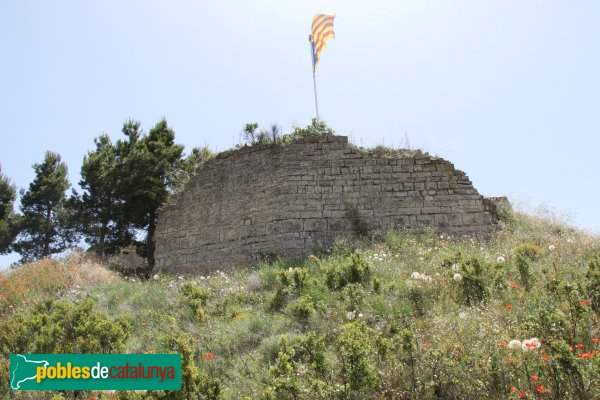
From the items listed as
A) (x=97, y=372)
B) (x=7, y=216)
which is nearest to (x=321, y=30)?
(x=97, y=372)

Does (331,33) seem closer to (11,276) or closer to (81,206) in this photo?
(11,276)

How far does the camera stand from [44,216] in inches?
746

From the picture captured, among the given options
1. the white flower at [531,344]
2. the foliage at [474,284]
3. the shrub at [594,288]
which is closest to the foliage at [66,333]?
the white flower at [531,344]

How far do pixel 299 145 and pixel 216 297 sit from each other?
398cm

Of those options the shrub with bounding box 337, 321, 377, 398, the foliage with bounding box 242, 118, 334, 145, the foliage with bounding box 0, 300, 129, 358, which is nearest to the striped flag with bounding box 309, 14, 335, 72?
the foliage with bounding box 242, 118, 334, 145

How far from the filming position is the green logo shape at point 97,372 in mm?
3986

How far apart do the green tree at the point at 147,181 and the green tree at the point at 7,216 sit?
484cm

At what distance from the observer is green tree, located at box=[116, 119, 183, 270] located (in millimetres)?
16078

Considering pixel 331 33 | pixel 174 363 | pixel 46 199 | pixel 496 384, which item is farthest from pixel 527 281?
pixel 46 199

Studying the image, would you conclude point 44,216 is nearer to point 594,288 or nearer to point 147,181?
point 147,181

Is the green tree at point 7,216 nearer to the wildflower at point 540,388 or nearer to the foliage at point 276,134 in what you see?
the foliage at point 276,134

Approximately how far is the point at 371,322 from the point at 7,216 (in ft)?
57.2

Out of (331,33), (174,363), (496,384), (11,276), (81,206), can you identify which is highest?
(331,33)

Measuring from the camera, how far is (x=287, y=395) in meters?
3.97
